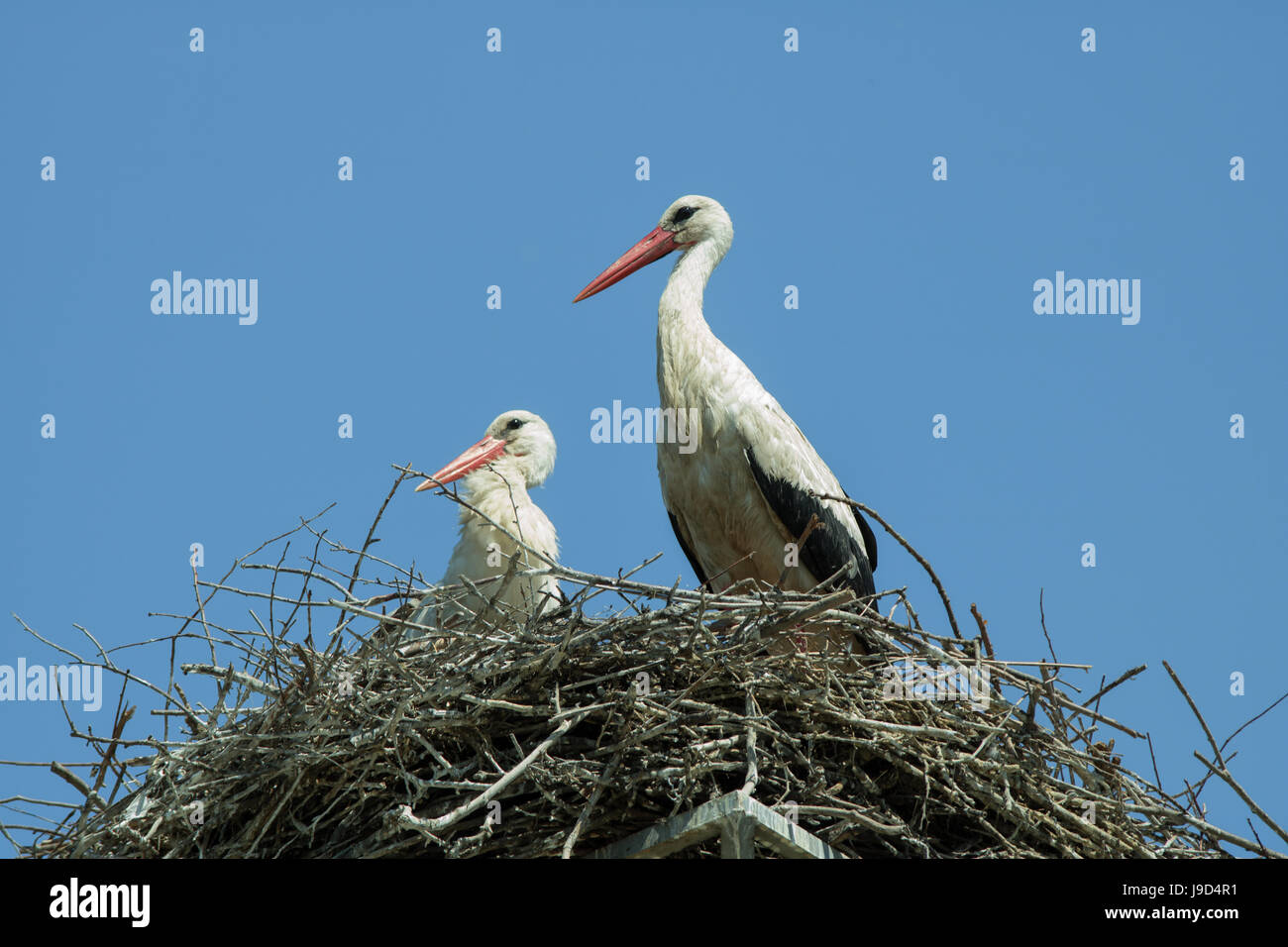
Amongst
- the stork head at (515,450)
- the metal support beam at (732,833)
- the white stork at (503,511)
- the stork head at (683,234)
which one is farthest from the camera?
the stork head at (515,450)

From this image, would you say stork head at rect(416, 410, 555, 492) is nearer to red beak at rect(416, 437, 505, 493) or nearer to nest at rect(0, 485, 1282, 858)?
red beak at rect(416, 437, 505, 493)

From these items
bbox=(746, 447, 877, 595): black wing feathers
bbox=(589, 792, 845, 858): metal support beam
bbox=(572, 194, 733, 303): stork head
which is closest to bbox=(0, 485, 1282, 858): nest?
bbox=(589, 792, 845, 858): metal support beam

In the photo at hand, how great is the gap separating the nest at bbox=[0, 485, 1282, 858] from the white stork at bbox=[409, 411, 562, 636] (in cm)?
131

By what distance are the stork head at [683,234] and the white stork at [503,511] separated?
782 millimetres

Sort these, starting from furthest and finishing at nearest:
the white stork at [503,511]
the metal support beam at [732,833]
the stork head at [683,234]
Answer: the stork head at [683,234], the white stork at [503,511], the metal support beam at [732,833]

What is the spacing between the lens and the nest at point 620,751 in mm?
3566

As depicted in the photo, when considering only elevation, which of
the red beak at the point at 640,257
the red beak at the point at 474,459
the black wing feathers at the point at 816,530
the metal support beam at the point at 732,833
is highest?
the red beak at the point at 640,257

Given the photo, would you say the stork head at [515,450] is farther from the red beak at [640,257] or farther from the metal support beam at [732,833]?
the metal support beam at [732,833]

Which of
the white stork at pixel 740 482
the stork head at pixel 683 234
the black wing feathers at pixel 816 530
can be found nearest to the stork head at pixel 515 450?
the stork head at pixel 683 234
